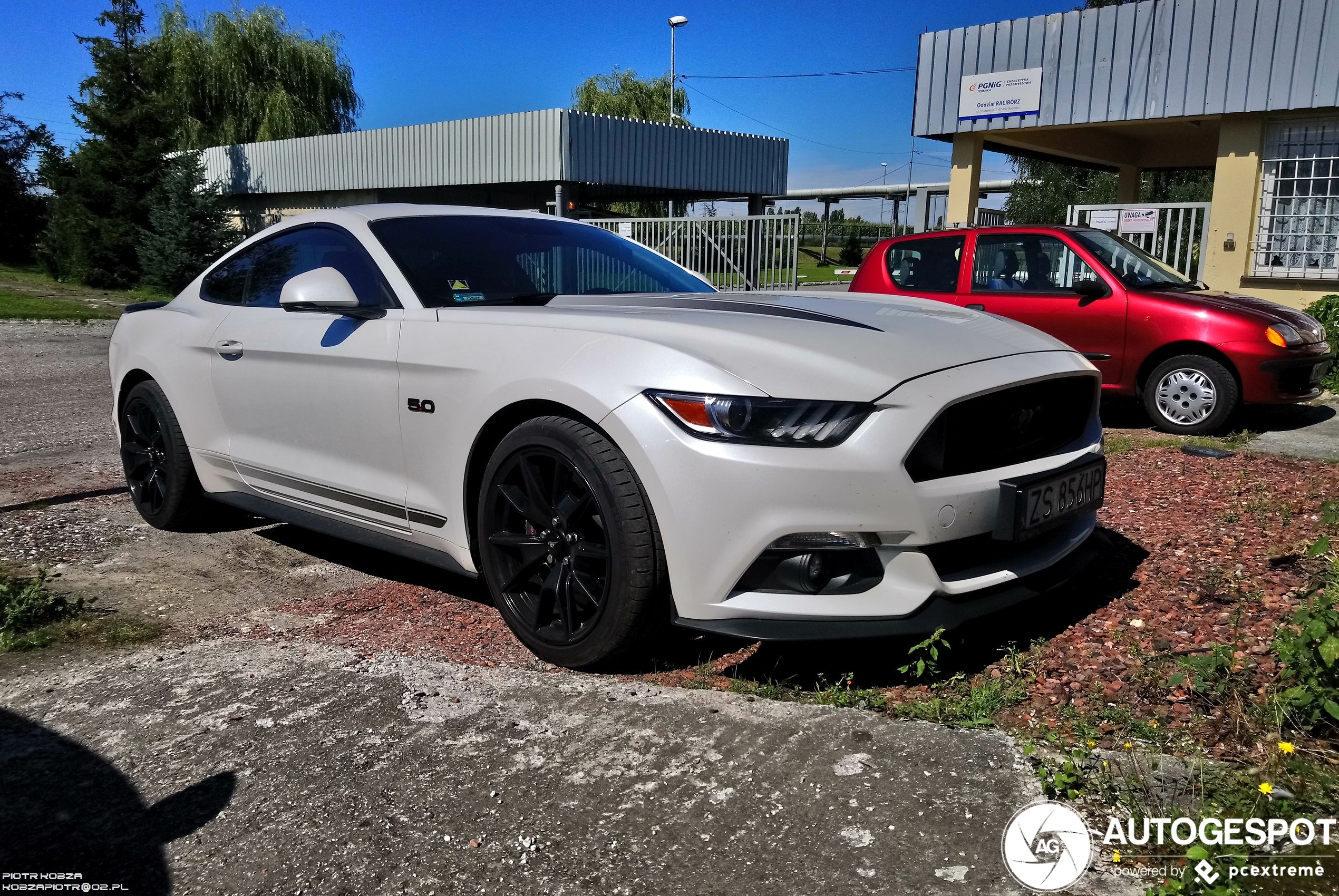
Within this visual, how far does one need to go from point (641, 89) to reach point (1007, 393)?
3772cm

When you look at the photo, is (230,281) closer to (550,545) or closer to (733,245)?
(550,545)

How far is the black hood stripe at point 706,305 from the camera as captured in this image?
10.3ft

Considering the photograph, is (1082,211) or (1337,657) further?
(1082,211)

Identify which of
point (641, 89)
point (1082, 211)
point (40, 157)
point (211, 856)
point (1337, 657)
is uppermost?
point (641, 89)

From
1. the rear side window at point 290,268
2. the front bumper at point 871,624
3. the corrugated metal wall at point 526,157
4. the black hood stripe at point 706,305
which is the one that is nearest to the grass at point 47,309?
the corrugated metal wall at point 526,157

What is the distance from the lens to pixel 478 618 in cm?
368

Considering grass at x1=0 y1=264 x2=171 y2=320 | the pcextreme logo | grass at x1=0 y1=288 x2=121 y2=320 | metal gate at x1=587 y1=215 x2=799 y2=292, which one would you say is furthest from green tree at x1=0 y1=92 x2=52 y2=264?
the pcextreme logo

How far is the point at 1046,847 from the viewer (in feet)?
7.02

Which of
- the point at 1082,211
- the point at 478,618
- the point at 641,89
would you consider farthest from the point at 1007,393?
the point at 641,89

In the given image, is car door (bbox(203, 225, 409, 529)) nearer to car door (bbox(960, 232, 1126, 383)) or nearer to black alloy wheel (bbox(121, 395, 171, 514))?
black alloy wheel (bbox(121, 395, 171, 514))

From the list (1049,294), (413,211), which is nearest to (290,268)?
(413,211)

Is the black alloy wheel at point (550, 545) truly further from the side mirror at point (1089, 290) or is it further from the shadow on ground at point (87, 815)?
the side mirror at point (1089, 290)

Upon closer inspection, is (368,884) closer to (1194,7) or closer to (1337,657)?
(1337,657)

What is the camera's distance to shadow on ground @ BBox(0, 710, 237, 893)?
215 cm
